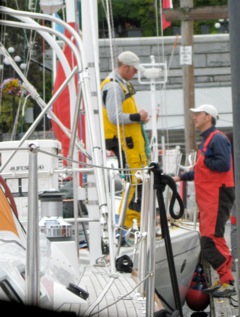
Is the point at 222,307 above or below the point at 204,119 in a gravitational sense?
below

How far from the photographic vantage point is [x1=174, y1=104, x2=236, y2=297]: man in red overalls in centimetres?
634

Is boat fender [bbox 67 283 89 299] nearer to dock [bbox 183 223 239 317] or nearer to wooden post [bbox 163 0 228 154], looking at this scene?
dock [bbox 183 223 239 317]

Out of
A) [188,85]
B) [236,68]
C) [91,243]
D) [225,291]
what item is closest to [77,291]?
[236,68]

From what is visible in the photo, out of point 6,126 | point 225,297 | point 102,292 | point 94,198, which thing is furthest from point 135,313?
point 6,126

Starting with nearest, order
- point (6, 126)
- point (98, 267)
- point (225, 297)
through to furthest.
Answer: point (98, 267) → point (225, 297) → point (6, 126)

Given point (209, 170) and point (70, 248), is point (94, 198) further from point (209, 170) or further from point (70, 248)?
point (209, 170)

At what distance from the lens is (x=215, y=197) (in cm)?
640

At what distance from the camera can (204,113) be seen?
259 inches

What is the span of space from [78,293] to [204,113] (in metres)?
3.67

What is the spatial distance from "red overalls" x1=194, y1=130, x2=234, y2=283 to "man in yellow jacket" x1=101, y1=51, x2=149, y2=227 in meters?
0.49

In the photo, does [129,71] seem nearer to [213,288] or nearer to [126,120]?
[126,120]

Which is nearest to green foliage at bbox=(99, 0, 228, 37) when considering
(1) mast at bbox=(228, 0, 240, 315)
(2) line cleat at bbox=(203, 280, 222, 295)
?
(2) line cleat at bbox=(203, 280, 222, 295)

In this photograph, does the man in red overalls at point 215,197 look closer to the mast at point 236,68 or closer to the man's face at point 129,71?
the man's face at point 129,71

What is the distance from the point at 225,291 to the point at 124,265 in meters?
1.84
